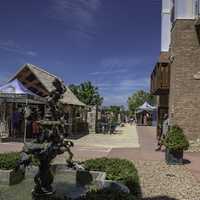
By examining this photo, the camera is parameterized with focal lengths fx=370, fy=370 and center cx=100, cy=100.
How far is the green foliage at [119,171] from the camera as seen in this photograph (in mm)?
7156

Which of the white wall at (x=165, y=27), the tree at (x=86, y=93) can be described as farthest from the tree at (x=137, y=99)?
the white wall at (x=165, y=27)

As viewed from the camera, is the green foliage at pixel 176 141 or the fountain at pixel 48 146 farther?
the green foliage at pixel 176 141

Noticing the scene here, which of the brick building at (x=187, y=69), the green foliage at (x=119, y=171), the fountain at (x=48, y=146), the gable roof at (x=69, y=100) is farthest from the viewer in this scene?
the gable roof at (x=69, y=100)

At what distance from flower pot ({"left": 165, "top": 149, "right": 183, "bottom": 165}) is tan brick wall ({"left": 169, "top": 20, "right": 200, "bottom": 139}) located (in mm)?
4273

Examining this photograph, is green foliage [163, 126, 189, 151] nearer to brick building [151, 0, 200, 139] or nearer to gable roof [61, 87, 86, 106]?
brick building [151, 0, 200, 139]

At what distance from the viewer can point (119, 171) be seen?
317 inches

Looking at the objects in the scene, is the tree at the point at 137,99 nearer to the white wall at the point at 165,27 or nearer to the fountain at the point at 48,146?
the white wall at the point at 165,27

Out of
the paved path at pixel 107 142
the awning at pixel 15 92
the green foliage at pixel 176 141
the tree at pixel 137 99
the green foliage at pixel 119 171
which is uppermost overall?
the tree at pixel 137 99

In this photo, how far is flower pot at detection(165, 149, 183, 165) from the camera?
42.1ft

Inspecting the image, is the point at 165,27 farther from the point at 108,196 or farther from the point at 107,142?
the point at 108,196

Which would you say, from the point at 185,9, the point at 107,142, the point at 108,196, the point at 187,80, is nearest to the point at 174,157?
the point at 187,80

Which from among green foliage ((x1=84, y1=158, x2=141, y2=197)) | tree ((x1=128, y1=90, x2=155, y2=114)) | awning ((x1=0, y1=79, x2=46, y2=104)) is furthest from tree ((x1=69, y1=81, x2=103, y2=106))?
green foliage ((x1=84, y1=158, x2=141, y2=197))

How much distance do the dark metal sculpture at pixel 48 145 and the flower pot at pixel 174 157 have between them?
7174 millimetres

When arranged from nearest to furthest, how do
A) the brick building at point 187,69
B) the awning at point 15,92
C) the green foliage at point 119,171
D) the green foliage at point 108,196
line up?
1. the green foliage at point 108,196
2. the green foliage at point 119,171
3. the brick building at point 187,69
4. the awning at point 15,92
